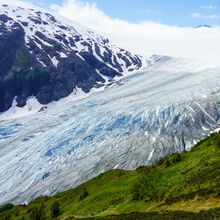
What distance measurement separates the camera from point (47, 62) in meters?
113

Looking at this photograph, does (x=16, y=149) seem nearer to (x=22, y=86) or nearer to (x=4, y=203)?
(x=4, y=203)

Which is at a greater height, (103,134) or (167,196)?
(167,196)

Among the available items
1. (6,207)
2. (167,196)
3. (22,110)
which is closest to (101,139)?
(6,207)

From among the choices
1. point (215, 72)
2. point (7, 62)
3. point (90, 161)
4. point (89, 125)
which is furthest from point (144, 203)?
point (7, 62)

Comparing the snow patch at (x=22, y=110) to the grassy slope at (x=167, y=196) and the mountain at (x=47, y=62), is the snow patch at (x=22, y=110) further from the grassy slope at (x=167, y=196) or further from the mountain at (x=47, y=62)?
the grassy slope at (x=167, y=196)

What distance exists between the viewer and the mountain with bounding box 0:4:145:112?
4058 inches

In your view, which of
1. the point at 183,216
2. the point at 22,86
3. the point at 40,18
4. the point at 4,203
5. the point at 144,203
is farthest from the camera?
the point at 40,18

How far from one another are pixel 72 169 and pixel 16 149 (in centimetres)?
1789

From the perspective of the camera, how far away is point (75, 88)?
10700 cm

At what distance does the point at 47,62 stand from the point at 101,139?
81.3 meters

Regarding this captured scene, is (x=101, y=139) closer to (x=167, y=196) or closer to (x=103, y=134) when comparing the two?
(x=103, y=134)

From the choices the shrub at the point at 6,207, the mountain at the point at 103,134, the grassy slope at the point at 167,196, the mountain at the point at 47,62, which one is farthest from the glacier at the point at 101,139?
the mountain at the point at 47,62

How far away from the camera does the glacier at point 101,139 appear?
3709cm

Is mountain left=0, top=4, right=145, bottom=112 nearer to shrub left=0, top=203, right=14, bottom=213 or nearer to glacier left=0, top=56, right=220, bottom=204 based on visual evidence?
glacier left=0, top=56, right=220, bottom=204
